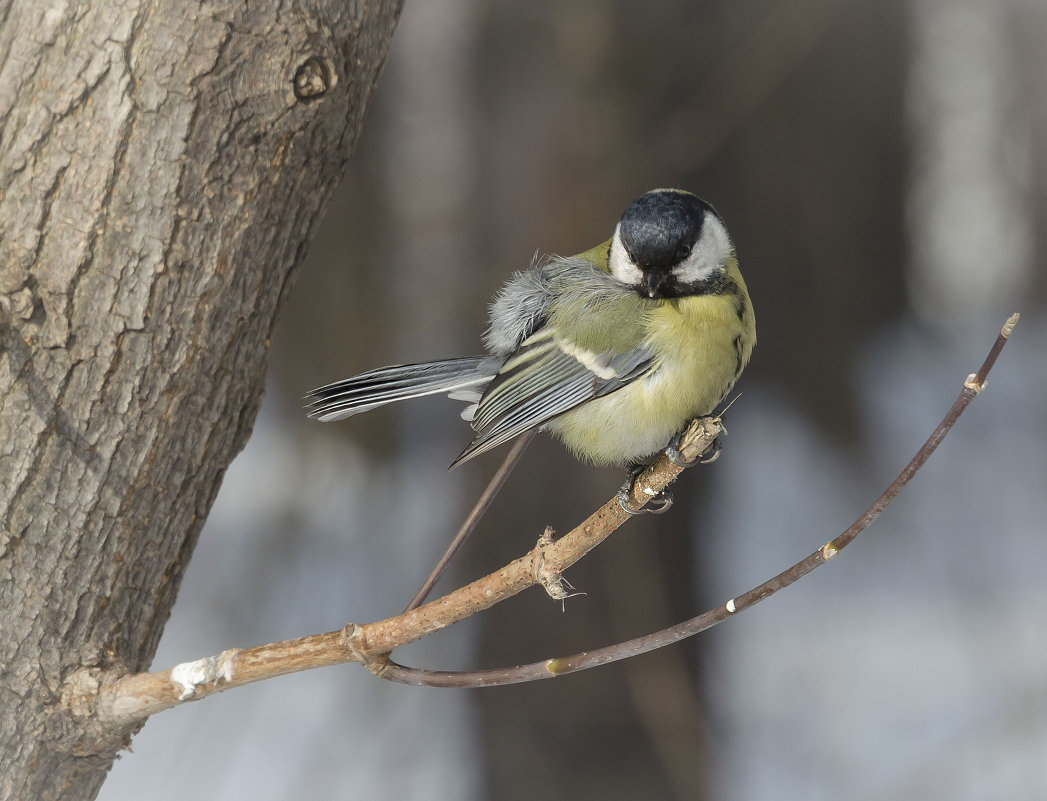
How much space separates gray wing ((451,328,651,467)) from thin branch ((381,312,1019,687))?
0.28 meters

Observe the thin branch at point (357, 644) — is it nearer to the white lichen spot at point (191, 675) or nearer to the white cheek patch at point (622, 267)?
the white lichen spot at point (191, 675)

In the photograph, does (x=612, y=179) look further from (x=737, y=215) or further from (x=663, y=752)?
(x=663, y=752)

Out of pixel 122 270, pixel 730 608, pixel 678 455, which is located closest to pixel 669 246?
pixel 678 455

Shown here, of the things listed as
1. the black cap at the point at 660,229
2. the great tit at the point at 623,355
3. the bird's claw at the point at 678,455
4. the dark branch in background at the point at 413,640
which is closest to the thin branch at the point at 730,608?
the dark branch in background at the point at 413,640

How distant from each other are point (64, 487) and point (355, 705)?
150cm

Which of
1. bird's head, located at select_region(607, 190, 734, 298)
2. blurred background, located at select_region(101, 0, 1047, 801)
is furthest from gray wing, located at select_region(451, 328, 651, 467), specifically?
blurred background, located at select_region(101, 0, 1047, 801)

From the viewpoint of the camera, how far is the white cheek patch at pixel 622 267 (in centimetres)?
118

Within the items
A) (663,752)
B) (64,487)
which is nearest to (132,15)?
(64,487)

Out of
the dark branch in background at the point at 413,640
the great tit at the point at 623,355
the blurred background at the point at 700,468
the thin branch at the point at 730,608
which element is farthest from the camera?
the blurred background at the point at 700,468

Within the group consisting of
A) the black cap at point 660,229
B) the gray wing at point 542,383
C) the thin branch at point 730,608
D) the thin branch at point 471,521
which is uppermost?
the black cap at point 660,229

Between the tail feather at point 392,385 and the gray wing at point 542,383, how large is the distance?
0.04 meters

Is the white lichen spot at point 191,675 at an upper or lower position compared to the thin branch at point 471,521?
lower

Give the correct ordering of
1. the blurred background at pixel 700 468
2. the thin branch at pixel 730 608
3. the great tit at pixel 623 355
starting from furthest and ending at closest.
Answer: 1. the blurred background at pixel 700 468
2. the great tit at pixel 623 355
3. the thin branch at pixel 730 608

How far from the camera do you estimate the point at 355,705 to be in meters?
2.24
